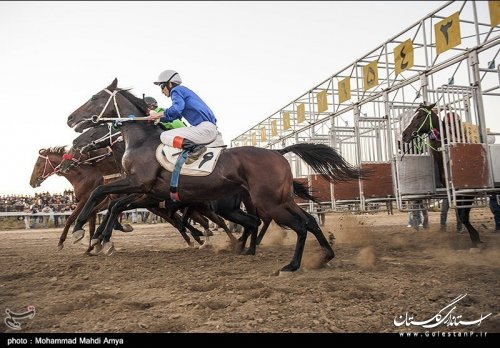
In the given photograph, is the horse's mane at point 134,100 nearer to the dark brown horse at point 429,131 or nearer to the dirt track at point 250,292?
the dirt track at point 250,292

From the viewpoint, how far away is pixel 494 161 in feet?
21.5

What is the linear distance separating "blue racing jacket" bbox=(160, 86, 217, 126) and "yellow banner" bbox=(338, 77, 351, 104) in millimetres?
6071

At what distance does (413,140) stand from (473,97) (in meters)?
1.47

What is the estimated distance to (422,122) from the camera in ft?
23.4

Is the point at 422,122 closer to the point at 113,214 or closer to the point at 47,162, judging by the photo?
the point at 113,214

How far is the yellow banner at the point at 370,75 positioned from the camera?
9.64m

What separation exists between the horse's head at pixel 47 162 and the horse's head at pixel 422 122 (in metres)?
7.66

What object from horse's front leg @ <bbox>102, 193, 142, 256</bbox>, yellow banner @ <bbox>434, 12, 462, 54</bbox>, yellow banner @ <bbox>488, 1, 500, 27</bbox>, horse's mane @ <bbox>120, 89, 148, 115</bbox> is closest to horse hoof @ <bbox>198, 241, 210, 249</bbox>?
horse's front leg @ <bbox>102, 193, 142, 256</bbox>

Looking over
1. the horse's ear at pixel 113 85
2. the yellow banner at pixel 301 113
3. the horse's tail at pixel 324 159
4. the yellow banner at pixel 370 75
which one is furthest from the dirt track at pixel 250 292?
the yellow banner at pixel 301 113

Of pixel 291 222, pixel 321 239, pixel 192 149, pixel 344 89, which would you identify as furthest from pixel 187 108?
pixel 344 89

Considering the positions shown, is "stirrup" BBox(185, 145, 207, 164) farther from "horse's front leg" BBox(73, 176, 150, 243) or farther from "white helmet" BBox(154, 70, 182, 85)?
"white helmet" BBox(154, 70, 182, 85)

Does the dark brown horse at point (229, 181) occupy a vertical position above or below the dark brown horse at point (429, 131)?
below

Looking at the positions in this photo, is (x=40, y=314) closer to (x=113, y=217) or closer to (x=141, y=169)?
(x=141, y=169)

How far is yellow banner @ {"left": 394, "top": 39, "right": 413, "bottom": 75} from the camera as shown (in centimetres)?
857
